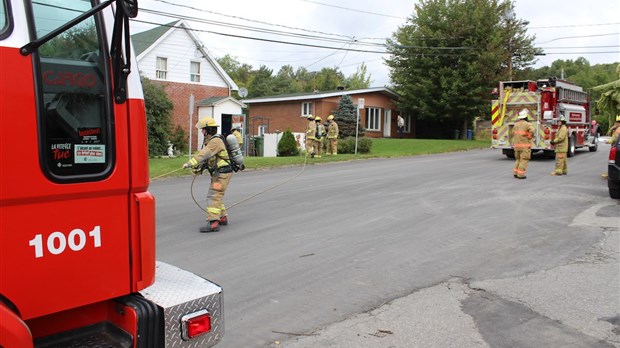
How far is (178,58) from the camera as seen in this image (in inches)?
1197

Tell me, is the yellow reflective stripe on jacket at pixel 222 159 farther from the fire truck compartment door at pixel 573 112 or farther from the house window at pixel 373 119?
the house window at pixel 373 119

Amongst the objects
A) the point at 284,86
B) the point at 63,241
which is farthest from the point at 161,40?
the point at 284,86

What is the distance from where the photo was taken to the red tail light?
262cm

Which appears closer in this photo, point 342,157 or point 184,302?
point 184,302

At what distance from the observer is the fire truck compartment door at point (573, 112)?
62.3 feet

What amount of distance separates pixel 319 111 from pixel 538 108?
1640 centimetres

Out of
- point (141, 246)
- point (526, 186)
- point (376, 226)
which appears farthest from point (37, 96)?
point (526, 186)

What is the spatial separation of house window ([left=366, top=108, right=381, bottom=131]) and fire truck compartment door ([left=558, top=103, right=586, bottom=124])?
16.3 m

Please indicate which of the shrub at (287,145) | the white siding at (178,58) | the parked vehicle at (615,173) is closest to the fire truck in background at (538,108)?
the parked vehicle at (615,173)

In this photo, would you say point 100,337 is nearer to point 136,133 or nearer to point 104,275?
point 104,275

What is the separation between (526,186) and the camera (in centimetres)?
1233

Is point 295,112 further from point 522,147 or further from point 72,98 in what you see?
point 72,98

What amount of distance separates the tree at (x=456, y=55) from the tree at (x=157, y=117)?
1493cm

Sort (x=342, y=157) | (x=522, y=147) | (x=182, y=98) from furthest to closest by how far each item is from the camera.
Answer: (x=182, y=98) < (x=342, y=157) < (x=522, y=147)
